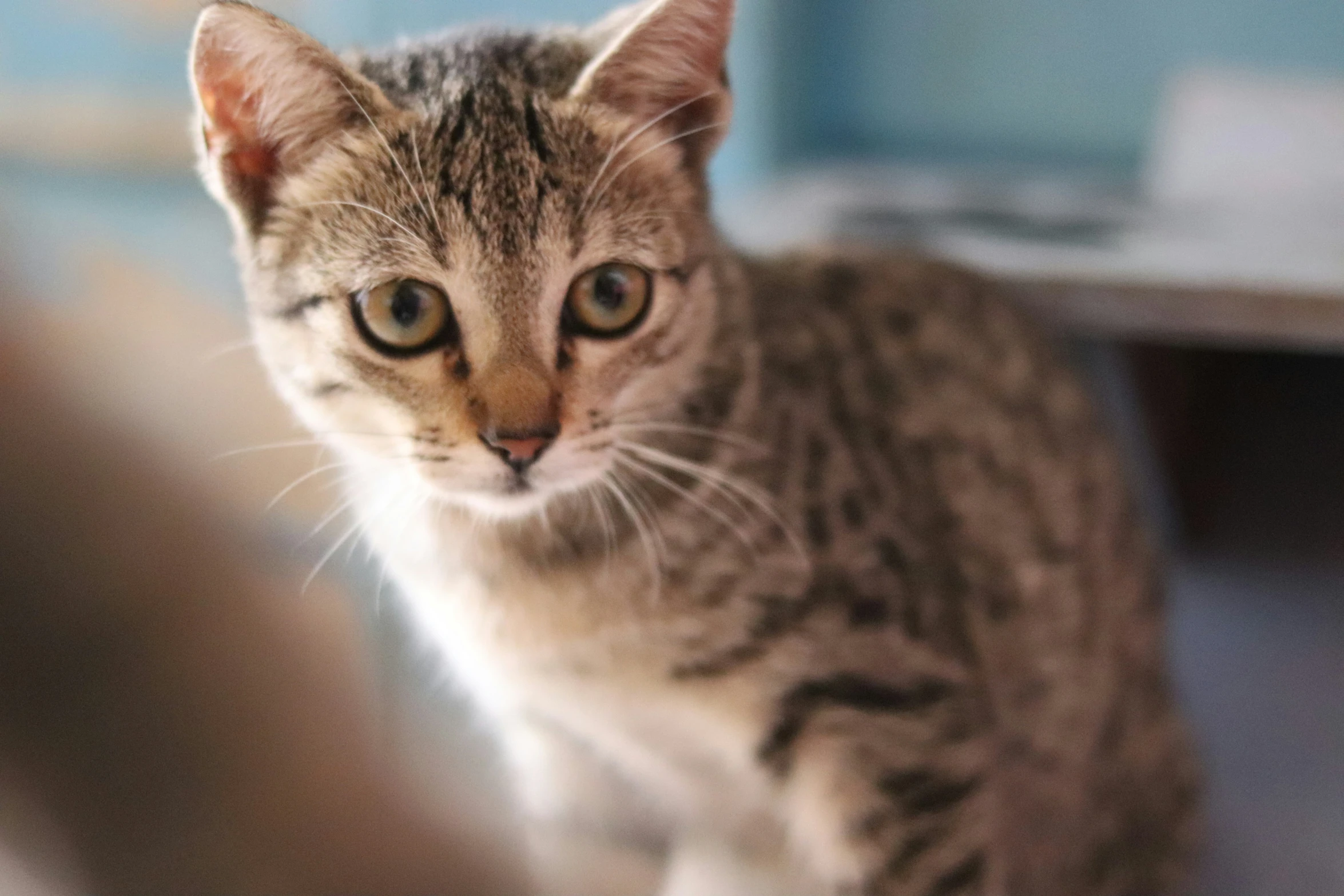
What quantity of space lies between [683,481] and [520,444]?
19 cm

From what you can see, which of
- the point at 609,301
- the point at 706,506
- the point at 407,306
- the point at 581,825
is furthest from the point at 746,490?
the point at 581,825

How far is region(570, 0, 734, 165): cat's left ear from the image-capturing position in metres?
0.70

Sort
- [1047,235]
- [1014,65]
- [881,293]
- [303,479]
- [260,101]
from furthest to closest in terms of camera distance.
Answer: [1014,65], [1047,235], [881,293], [303,479], [260,101]

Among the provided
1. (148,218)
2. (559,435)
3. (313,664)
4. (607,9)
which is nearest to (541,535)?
(559,435)

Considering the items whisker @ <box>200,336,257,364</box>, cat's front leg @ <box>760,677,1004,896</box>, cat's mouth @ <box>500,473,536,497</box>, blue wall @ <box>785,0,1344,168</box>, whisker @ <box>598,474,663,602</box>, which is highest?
blue wall @ <box>785,0,1344,168</box>

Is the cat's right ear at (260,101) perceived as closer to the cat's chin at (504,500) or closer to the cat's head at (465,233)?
the cat's head at (465,233)

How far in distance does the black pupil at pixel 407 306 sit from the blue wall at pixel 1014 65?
3.41ft

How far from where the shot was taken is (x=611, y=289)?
2.45 feet

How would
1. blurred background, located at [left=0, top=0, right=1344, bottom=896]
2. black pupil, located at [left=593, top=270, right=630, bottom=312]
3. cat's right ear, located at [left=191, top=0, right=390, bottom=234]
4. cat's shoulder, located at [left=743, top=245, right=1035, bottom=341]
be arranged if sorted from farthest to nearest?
1. cat's shoulder, located at [left=743, top=245, right=1035, bottom=341]
2. blurred background, located at [left=0, top=0, right=1344, bottom=896]
3. black pupil, located at [left=593, top=270, right=630, bottom=312]
4. cat's right ear, located at [left=191, top=0, right=390, bottom=234]

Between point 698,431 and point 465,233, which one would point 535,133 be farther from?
point 698,431

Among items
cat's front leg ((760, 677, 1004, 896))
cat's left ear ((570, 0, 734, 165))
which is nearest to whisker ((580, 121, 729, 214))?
cat's left ear ((570, 0, 734, 165))

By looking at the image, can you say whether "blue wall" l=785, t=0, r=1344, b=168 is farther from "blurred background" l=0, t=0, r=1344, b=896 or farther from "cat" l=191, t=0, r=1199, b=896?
"cat" l=191, t=0, r=1199, b=896

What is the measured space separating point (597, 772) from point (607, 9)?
805mm

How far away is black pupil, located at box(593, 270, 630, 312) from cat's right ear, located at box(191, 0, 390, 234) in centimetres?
18
